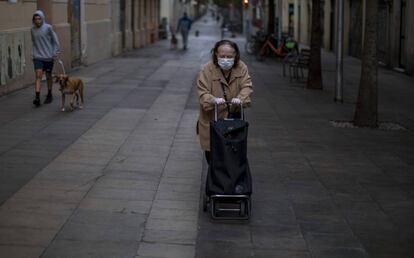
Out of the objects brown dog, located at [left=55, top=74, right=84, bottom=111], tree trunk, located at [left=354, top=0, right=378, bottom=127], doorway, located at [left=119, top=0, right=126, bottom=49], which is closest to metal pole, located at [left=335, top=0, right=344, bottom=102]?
tree trunk, located at [left=354, top=0, right=378, bottom=127]

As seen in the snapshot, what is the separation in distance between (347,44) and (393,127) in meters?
22.5

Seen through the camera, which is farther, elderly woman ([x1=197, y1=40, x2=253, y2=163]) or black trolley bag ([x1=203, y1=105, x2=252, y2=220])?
elderly woman ([x1=197, y1=40, x2=253, y2=163])

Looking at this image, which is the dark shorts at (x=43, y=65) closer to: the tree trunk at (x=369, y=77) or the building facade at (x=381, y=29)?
the tree trunk at (x=369, y=77)

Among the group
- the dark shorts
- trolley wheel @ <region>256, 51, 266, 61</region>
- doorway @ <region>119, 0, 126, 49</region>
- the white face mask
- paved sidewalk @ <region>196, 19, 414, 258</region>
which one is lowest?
paved sidewalk @ <region>196, 19, 414, 258</region>

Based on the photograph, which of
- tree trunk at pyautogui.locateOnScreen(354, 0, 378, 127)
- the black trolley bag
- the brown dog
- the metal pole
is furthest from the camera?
the metal pole

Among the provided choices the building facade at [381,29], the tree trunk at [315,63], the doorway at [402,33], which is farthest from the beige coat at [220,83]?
the doorway at [402,33]

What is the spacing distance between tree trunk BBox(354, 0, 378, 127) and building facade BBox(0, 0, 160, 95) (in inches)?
278

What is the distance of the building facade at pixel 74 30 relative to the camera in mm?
15065

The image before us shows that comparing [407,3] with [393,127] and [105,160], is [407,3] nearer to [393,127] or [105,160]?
[393,127]

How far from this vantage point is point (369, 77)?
1226 cm

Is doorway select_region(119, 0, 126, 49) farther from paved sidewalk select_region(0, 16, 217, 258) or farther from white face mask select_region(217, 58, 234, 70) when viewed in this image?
white face mask select_region(217, 58, 234, 70)

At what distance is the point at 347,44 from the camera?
112 feet

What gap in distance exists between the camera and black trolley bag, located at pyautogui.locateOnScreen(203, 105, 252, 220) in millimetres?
6363

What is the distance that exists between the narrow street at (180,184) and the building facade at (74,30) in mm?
1136
